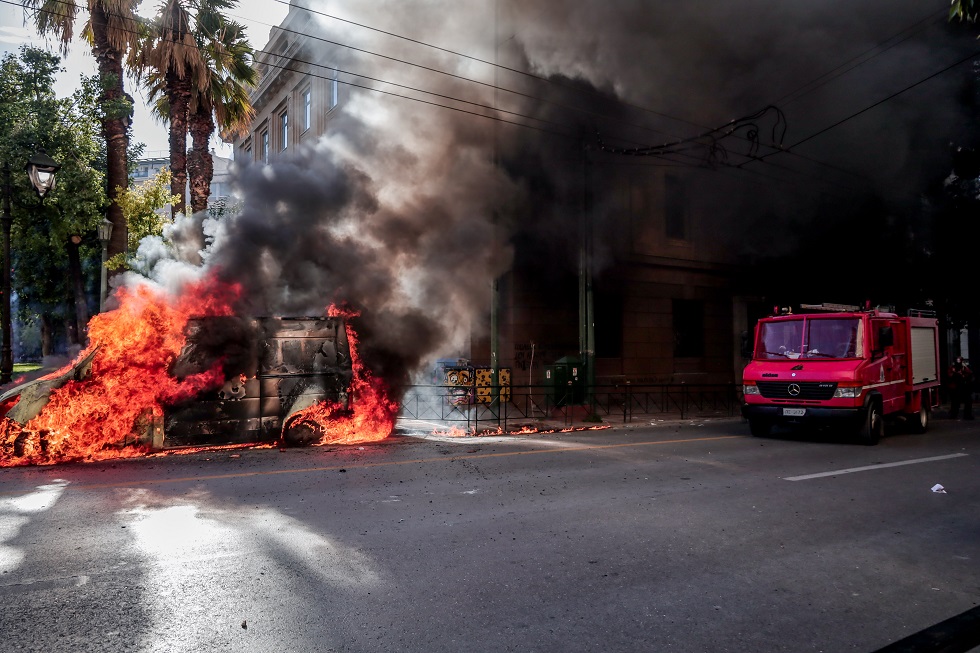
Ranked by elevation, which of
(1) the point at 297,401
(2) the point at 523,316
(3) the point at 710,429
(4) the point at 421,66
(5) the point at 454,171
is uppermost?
(4) the point at 421,66

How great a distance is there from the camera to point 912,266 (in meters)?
20.7

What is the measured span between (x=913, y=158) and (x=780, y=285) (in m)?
5.71

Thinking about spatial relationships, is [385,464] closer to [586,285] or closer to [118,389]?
[118,389]

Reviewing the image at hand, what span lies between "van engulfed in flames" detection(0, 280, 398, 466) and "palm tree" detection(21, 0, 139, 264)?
659 cm

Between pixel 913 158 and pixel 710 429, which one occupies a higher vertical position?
pixel 913 158

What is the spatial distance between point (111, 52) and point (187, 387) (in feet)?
34.1

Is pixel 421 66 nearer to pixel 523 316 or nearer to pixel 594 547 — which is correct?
pixel 523 316

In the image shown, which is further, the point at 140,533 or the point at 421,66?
the point at 421,66

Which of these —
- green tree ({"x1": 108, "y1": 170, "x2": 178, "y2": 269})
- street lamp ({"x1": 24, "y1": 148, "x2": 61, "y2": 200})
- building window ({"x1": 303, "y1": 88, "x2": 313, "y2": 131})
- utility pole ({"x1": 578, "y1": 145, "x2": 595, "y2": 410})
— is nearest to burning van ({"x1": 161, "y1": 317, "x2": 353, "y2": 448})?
street lamp ({"x1": 24, "y1": 148, "x2": 61, "y2": 200})

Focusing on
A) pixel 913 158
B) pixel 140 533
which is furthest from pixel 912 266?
pixel 140 533

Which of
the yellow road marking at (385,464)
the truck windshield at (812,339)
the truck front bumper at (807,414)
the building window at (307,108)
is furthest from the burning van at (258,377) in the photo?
the building window at (307,108)

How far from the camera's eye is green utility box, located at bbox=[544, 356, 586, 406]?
1531 cm

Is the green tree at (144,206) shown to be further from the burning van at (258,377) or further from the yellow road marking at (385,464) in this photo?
the yellow road marking at (385,464)

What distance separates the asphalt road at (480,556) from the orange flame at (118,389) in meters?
0.57
